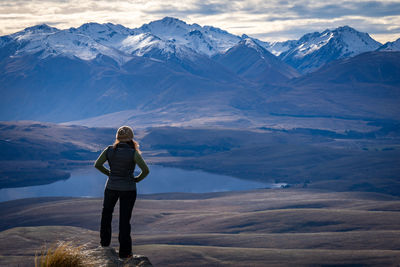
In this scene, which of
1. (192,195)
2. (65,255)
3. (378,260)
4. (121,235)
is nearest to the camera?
(65,255)

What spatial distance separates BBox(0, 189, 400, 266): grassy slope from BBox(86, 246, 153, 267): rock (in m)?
29.2

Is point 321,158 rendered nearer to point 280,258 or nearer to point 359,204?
point 359,204

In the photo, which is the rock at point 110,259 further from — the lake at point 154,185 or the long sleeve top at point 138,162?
the lake at point 154,185

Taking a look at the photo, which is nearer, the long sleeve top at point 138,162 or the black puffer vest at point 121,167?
the long sleeve top at point 138,162

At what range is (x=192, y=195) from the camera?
12525 centimetres

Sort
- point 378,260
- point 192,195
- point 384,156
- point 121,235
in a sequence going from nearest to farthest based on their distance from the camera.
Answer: point 121,235 → point 378,260 → point 192,195 → point 384,156

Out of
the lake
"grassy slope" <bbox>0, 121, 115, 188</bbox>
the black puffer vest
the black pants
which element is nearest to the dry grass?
the black pants

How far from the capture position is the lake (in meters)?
139

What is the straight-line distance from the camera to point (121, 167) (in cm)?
1153

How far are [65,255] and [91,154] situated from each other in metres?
190

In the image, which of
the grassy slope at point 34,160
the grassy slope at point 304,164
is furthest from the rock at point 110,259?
the grassy slope at point 34,160

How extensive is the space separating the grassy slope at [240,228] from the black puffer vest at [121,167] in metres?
29.3

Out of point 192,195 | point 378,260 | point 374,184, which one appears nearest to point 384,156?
point 374,184

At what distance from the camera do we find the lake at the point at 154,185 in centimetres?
13900
